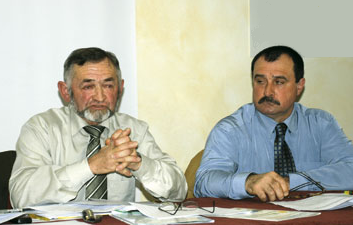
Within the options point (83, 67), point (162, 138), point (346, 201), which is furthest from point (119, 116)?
point (346, 201)

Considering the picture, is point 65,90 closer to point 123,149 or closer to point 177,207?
point 123,149

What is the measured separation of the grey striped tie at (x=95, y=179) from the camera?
8.51ft

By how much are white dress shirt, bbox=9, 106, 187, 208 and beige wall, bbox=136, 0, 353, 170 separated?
0.57 meters

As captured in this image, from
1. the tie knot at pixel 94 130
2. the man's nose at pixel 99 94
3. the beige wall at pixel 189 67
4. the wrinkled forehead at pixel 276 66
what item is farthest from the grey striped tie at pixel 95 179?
the wrinkled forehead at pixel 276 66

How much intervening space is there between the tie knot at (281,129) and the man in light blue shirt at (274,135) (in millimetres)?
21

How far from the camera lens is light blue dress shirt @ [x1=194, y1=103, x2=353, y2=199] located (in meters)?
2.70

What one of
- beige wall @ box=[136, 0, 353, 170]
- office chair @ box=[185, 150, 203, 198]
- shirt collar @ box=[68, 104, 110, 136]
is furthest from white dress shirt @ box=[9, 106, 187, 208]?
beige wall @ box=[136, 0, 353, 170]

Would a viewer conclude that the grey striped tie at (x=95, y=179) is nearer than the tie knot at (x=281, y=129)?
Yes

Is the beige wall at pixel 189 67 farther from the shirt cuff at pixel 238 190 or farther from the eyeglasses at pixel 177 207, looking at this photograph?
the eyeglasses at pixel 177 207

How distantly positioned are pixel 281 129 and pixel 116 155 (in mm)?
1182

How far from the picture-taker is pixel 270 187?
213cm

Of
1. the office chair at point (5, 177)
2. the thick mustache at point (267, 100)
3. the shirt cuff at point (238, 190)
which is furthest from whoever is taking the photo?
the thick mustache at point (267, 100)

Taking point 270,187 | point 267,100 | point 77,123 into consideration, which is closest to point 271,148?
point 267,100

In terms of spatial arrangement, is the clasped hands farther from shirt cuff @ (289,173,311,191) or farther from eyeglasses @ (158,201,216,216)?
shirt cuff @ (289,173,311,191)
